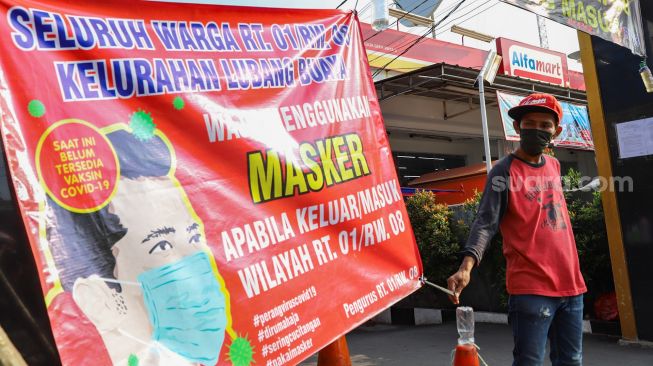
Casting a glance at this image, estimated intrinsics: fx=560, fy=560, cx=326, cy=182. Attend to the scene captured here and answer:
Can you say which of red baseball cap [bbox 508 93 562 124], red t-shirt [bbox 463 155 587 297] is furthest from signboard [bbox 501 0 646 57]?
red t-shirt [bbox 463 155 587 297]

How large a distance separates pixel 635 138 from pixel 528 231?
2995mm

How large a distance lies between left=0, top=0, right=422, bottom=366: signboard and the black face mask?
29.4 inches

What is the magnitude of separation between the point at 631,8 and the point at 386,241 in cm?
358

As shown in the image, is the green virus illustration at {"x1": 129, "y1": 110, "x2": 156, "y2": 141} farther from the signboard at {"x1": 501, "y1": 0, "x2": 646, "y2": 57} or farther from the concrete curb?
the concrete curb

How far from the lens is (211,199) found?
2.40m

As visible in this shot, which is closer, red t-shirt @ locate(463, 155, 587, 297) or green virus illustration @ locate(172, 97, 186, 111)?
green virus illustration @ locate(172, 97, 186, 111)

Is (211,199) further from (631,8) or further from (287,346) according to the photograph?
(631,8)

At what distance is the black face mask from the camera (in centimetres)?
284

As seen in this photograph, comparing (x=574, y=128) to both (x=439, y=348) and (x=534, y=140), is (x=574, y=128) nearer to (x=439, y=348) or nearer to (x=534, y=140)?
(x=439, y=348)

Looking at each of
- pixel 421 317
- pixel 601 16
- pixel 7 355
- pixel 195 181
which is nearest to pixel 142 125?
pixel 195 181

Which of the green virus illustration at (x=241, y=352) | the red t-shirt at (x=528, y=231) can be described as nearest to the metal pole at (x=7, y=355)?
the green virus illustration at (x=241, y=352)

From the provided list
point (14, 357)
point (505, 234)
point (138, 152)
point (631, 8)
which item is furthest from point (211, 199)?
point (631, 8)

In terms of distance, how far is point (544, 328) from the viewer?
2604 millimetres

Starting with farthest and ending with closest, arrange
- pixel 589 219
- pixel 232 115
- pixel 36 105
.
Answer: pixel 589 219 < pixel 232 115 < pixel 36 105
